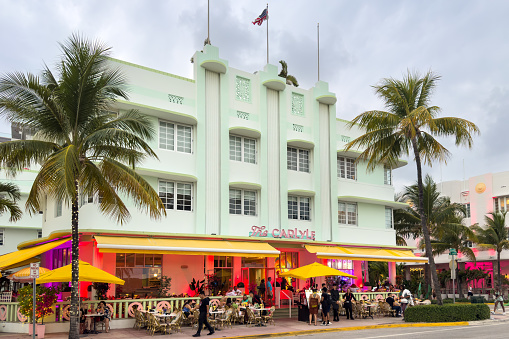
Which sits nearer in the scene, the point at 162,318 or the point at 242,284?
the point at 162,318

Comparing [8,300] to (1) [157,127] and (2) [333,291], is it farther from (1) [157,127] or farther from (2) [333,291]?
(2) [333,291]

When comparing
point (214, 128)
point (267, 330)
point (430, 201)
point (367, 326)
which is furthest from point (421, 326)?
point (430, 201)

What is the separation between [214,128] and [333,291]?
9688 mm

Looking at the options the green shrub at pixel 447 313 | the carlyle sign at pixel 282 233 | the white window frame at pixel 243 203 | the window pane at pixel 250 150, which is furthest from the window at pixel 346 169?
the green shrub at pixel 447 313

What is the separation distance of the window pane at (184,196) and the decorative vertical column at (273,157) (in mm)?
4444

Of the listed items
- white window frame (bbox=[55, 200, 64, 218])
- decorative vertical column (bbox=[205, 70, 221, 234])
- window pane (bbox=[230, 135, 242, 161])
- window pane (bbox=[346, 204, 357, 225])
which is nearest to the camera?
decorative vertical column (bbox=[205, 70, 221, 234])

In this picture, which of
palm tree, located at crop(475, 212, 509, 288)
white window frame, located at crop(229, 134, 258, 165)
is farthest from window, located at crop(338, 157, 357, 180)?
palm tree, located at crop(475, 212, 509, 288)

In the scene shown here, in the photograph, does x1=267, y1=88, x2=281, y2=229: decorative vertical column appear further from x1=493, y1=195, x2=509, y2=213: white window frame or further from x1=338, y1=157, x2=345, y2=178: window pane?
x1=493, y1=195, x2=509, y2=213: white window frame

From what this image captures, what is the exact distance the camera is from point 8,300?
20.4m

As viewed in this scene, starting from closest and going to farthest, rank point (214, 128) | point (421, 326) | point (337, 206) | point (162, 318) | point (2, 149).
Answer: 1. point (2, 149)
2. point (162, 318)
3. point (421, 326)
4. point (214, 128)
5. point (337, 206)

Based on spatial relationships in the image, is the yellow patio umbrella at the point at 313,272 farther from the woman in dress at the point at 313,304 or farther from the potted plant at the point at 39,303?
the potted plant at the point at 39,303

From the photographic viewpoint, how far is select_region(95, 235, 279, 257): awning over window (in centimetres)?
2033

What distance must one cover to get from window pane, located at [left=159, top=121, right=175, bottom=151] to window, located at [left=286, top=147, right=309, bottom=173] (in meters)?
7.02

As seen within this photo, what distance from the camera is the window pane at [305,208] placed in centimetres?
2869
